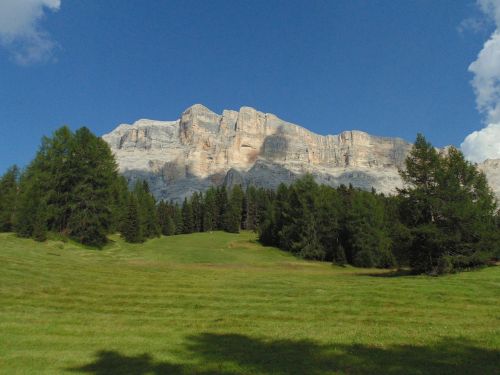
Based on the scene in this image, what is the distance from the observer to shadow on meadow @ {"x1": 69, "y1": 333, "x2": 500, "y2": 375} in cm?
1016

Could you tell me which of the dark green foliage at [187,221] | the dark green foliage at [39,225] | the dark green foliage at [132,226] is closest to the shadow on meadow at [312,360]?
the dark green foliage at [39,225]

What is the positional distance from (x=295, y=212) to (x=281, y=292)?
156 feet

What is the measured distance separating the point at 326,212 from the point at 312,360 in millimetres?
56442

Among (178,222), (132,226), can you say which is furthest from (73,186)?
(178,222)

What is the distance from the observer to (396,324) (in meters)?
15.6

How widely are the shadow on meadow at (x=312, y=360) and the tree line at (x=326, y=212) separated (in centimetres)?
2480

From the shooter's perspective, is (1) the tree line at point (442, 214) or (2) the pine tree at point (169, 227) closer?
(1) the tree line at point (442, 214)

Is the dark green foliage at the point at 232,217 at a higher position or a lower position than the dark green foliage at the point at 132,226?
higher

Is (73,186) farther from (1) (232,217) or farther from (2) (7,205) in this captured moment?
(1) (232,217)

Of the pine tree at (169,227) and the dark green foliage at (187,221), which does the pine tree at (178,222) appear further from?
the pine tree at (169,227)

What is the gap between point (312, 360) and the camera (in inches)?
434

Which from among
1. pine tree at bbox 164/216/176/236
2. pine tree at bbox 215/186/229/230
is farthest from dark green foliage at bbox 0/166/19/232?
pine tree at bbox 215/186/229/230

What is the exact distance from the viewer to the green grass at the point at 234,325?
10859 millimetres

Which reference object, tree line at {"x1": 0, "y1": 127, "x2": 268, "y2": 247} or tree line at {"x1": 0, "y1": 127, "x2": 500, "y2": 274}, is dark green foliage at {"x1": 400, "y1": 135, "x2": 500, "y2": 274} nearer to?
tree line at {"x1": 0, "y1": 127, "x2": 500, "y2": 274}
